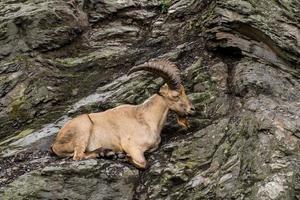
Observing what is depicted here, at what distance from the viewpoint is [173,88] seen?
1284 centimetres

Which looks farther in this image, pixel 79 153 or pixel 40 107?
pixel 40 107

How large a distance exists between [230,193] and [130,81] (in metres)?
4.61

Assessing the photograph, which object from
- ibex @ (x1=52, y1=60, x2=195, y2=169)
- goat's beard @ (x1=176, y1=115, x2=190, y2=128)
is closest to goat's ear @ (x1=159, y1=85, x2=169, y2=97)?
ibex @ (x1=52, y1=60, x2=195, y2=169)

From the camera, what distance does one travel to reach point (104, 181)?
38.2 feet

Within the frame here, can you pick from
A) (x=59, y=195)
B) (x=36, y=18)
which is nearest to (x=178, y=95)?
(x=59, y=195)

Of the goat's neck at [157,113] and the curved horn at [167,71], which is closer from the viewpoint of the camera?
the curved horn at [167,71]

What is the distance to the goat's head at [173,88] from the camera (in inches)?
500

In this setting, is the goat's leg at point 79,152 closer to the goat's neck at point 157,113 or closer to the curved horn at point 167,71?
the goat's neck at point 157,113

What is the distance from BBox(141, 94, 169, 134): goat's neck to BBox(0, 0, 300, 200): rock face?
32cm

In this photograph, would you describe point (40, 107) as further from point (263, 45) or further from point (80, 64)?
point (263, 45)

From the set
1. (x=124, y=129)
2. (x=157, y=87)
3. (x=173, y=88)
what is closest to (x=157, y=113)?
(x=173, y=88)

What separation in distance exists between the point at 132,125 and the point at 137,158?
1078mm

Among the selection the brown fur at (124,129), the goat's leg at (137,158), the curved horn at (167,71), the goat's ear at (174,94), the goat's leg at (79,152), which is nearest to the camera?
the goat's leg at (137,158)

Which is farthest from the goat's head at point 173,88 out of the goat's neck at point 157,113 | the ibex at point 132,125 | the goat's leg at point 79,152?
the goat's leg at point 79,152
